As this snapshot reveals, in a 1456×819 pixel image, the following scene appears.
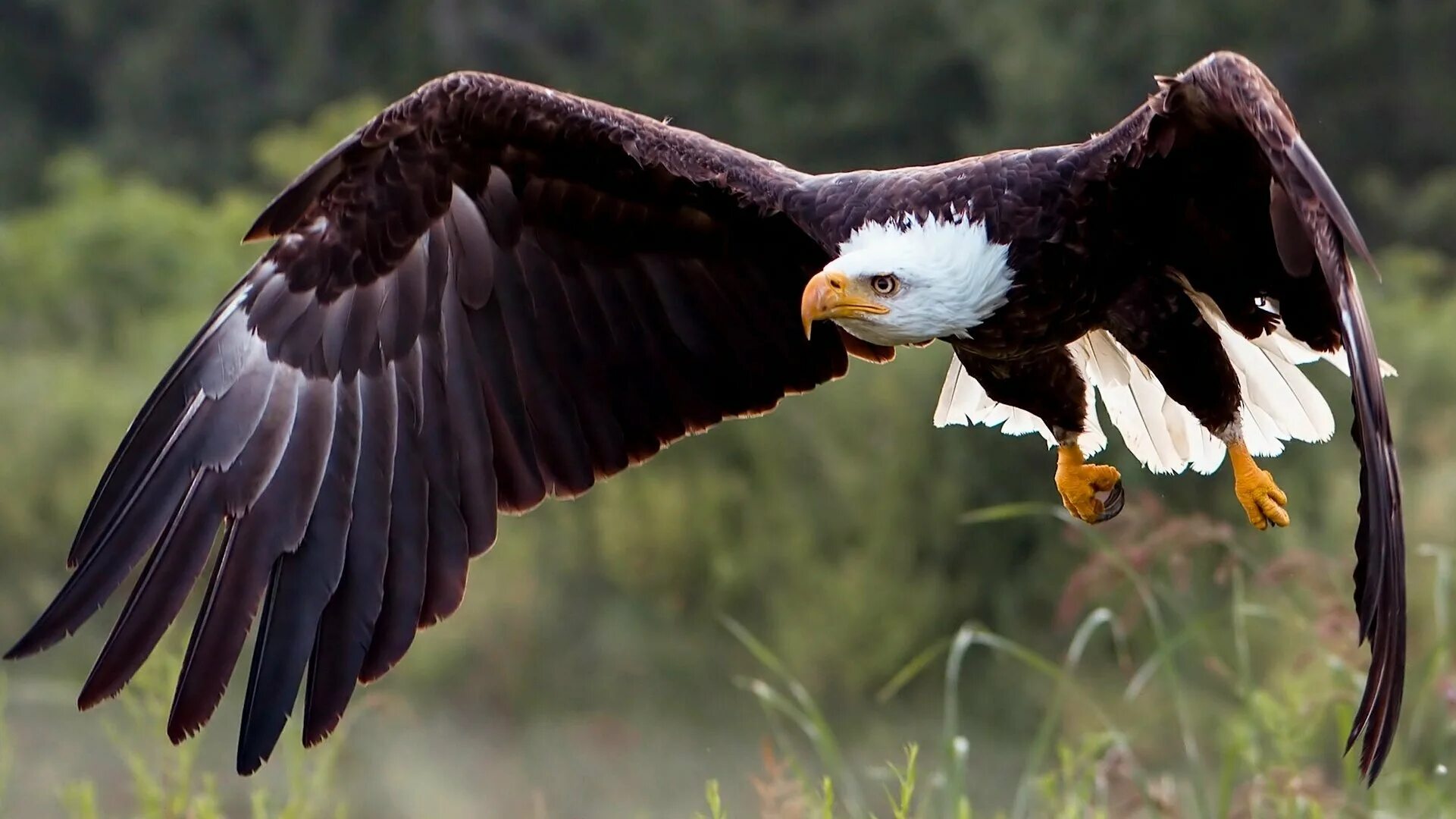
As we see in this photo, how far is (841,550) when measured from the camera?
10.4 m

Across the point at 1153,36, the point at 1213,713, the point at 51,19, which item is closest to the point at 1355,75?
the point at 1153,36

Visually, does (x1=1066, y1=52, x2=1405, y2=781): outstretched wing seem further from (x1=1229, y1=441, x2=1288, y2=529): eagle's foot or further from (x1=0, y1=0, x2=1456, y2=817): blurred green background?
(x1=0, y1=0, x2=1456, y2=817): blurred green background

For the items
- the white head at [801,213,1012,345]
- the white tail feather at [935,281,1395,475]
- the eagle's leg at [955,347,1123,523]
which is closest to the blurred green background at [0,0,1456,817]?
the eagle's leg at [955,347,1123,523]

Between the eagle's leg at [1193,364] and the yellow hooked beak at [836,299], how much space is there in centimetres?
57

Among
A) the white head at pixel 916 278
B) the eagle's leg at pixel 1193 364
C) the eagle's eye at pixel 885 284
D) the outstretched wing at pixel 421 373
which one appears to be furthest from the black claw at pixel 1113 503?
the eagle's eye at pixel 885 284

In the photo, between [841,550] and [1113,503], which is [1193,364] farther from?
[841,550]

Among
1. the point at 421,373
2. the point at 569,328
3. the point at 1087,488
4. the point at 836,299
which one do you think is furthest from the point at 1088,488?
the point at 421,373

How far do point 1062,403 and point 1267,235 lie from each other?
771mm

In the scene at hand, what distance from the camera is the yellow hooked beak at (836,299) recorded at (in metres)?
3.93

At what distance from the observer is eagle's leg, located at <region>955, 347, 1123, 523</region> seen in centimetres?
445

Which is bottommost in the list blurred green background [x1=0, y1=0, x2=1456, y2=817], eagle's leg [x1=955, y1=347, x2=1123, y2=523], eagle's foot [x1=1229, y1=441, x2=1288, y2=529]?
eagle's foot [x1=1229, y1=441, x2=1288, y2=529]

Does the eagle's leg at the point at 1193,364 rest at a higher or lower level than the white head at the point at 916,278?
lower

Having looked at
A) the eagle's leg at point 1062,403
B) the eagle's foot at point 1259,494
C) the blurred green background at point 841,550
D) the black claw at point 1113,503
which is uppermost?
the blurred green background at point 841,550

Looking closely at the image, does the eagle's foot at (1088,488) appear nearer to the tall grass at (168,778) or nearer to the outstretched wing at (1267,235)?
the outstretched wing at (1267,235)
